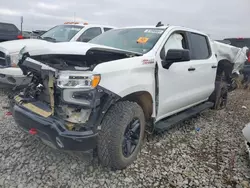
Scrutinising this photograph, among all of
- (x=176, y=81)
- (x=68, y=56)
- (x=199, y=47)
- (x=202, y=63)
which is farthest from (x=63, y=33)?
(x=68, y=56)

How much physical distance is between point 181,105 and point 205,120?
136 centimetres

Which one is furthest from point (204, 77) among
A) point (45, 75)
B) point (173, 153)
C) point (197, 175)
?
point (45, 75)

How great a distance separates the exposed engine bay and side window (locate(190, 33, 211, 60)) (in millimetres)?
2037

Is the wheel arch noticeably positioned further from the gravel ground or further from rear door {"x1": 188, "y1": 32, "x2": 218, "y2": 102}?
rear door {"x1": 188, "y1": 32, "x2": 218, "y2": 102}

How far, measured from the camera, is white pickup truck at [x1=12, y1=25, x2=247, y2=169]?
2432mm

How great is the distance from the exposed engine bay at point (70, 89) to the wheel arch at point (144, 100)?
1.81ft

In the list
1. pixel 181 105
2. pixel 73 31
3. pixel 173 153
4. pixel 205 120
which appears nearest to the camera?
pixel 173 153

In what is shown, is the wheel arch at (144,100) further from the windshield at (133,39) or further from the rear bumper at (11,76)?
the rear bumper at (11,76)

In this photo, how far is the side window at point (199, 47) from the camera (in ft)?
14.2

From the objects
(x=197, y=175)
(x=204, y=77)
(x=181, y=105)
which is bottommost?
(x=197, y=175)

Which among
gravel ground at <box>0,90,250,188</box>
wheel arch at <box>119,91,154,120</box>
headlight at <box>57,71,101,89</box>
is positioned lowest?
gravel ground at <box>0,90,250,188</box>

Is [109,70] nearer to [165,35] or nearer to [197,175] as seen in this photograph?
[165,35]

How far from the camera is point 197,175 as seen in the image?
301 centimetres

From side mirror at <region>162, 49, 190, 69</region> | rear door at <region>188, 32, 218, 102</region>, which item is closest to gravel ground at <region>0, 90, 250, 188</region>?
rear door at <region>188, 32, 218, 102</region>
